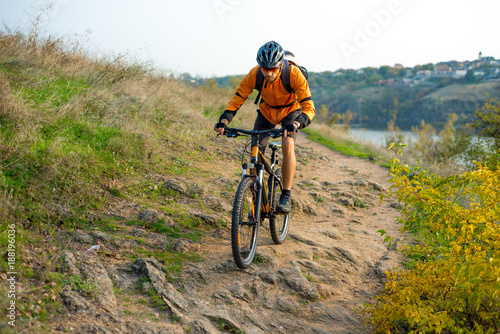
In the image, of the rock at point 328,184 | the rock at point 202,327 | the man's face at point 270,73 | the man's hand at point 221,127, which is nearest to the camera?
the rock at point 202,327

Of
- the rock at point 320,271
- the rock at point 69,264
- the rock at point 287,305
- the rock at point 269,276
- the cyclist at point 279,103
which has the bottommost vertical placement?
the rock at point 287,305

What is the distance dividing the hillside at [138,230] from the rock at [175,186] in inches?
0.9

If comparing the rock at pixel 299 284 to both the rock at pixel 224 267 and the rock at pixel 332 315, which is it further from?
the rock at pixel 224 267

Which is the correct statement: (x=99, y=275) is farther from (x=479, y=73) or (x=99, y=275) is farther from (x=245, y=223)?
(x=479, y=73)

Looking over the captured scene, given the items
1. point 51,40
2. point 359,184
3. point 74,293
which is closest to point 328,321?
point 74,293

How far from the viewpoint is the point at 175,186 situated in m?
5.48

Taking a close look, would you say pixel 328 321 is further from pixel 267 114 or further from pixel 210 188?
pixel 210 188

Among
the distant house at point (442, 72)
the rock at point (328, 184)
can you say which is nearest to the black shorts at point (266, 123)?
the rock at point (328, 184)

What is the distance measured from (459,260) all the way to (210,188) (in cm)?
403

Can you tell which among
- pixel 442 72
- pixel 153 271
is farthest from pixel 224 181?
pixel 442 72

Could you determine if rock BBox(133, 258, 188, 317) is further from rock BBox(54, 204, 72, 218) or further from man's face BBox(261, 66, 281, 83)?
man's face BBox(261, 66, 281, 83)

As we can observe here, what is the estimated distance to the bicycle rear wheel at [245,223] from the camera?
353cm

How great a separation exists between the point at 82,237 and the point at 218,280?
1458mm

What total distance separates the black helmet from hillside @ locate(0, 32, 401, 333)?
7.15 ft
